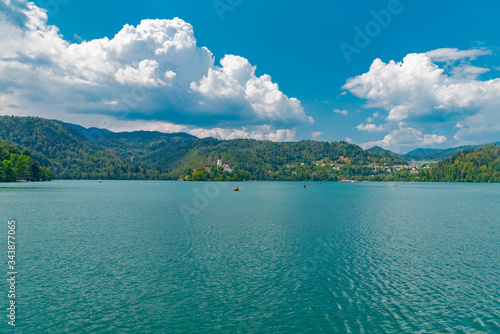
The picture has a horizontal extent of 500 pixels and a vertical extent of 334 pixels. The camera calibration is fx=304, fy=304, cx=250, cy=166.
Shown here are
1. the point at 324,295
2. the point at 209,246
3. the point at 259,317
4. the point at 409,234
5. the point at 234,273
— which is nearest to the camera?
the point at 259,317

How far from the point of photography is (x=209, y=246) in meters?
45.8

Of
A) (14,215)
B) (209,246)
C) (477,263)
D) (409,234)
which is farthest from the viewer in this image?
(14,215)

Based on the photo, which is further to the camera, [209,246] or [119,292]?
[209,246]

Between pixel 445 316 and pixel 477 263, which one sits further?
pixel 477 263

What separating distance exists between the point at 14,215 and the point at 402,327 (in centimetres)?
8493

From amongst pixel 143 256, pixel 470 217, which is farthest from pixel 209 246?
pixel 470 217

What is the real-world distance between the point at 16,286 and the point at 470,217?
308 ft

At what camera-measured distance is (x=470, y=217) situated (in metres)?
79.1

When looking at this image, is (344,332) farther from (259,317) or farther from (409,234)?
(409,234)

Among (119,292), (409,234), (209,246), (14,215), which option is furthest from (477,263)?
(14,215)

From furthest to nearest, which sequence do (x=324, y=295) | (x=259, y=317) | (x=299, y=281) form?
(x=299, y=281)
(x=324, y=295)
(x=259, y=317)

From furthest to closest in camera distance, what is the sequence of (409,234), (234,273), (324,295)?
(409,234)
(234,273)
(324,295)

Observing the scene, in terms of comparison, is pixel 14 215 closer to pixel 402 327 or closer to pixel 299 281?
pixel 299 281

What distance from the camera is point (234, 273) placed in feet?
110
